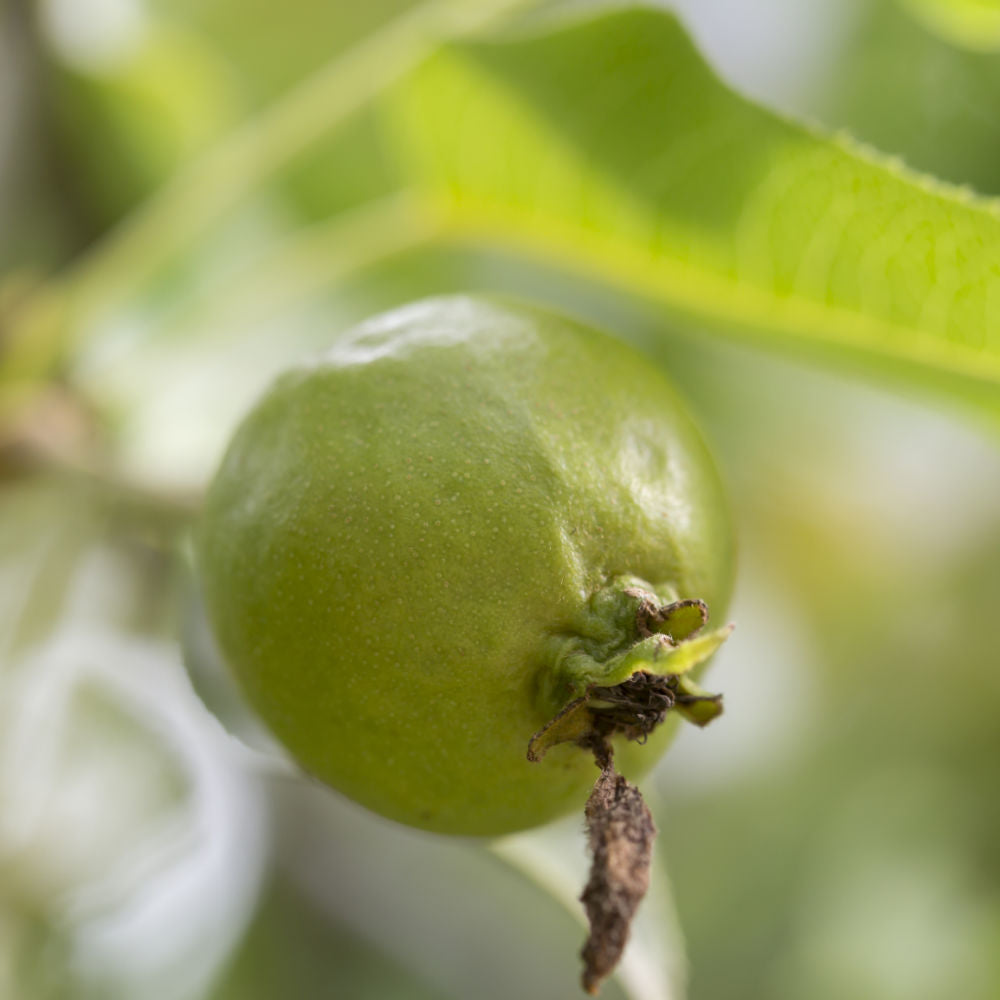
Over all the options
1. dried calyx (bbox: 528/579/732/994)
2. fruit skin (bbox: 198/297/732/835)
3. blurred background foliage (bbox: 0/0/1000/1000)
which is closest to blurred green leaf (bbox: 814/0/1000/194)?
blurred background foliage (bbox: 0/0/1000/1000)

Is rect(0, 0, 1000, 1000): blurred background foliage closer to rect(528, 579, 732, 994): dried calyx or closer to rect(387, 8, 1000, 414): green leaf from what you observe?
rect(387, 8, 1000, 414): green leaf

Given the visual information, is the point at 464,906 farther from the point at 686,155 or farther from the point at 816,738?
the point at 686,155

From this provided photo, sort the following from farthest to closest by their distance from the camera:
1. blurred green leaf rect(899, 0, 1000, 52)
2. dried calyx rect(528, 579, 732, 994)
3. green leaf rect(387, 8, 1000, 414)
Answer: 1. blurred green leaf rect(899, 0, 1000, 52)
2. green leaf rect(387, 8, 1000, 414)
3. dried calyx rect(528, 579, 732, 994)

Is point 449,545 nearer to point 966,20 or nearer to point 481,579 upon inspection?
point 481,579

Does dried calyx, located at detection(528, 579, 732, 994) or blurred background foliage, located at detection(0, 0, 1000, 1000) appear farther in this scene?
blurred background foliage, located at detection(0, 0, 1000, 1000)

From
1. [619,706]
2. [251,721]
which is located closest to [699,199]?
[619,706]

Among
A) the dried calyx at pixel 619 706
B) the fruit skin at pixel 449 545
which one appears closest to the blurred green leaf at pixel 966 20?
the fruit skin at pixel 449 545

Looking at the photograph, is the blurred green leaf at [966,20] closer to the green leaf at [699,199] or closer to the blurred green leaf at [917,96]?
the blurred green leaf at [917,96]
